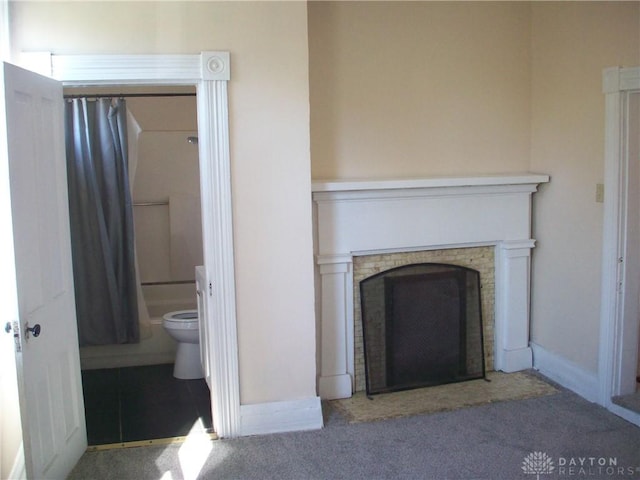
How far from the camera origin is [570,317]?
4.03 metres

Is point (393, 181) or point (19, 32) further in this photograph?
point (393, 181)

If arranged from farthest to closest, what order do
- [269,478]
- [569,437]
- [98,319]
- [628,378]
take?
[98,319] → [628,378] → [569,437] → [269,478]

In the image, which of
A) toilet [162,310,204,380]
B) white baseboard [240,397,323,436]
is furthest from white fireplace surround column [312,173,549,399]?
toilet [162,310,204,380]

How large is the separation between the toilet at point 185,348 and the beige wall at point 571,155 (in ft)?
7.26

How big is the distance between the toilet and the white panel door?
112cm

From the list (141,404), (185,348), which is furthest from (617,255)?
(141,404)

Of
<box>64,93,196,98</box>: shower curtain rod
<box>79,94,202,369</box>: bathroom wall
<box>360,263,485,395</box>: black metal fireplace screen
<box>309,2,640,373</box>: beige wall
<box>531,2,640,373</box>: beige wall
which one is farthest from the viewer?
<box>79,94,202,369</box>: bathroom wall

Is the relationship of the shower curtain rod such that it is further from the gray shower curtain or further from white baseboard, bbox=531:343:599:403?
white baseboard, bbox=531:343:599:403

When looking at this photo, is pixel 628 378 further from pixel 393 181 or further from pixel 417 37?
pixel 417 37

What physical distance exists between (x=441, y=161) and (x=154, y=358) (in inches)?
96.7

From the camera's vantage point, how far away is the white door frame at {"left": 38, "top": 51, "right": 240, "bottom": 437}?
318 centimetres

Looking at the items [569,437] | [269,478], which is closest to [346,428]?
[269,478]

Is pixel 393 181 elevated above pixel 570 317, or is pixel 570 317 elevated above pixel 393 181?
pixel 393 181

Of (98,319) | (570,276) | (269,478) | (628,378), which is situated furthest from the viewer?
(98,319)
